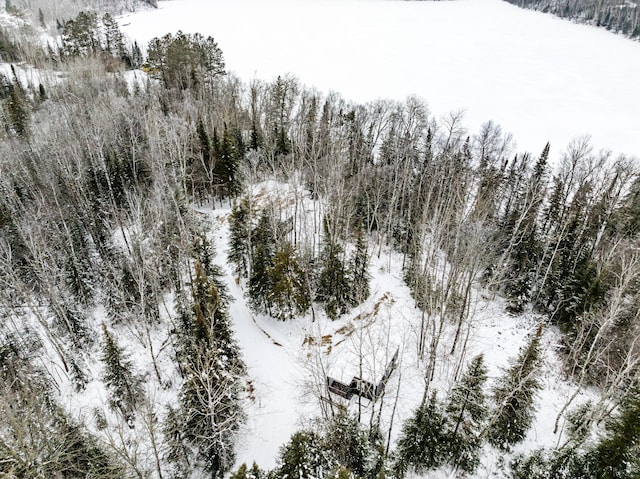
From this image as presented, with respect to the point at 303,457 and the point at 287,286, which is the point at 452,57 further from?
the point at 303,457

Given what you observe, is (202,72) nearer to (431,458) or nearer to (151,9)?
(431,458)

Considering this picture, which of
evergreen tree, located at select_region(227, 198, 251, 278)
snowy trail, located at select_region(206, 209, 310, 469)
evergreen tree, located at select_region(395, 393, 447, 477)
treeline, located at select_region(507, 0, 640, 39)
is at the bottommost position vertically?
snowy trail, located at select_region(206, 209, 310, 469)

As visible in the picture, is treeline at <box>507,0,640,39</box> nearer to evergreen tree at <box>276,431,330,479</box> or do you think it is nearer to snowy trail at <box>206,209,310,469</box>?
snowy trail at <box>206,209,310,469</box>

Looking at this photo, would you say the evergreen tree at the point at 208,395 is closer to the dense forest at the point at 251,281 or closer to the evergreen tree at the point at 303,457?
the dense forest at the point at 251,281

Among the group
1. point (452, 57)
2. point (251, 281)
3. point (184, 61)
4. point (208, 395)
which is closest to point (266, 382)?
point (251, 281)

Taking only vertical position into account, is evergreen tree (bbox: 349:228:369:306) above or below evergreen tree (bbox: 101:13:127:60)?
below

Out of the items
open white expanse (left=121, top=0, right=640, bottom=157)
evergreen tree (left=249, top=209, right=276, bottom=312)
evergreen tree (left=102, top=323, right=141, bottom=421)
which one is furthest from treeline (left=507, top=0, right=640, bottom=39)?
evergreen tree (left=102, top=323, right=141, bottom=421)

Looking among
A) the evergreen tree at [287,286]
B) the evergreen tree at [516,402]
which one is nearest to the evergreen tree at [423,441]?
the evergreen tree at [516,402]
